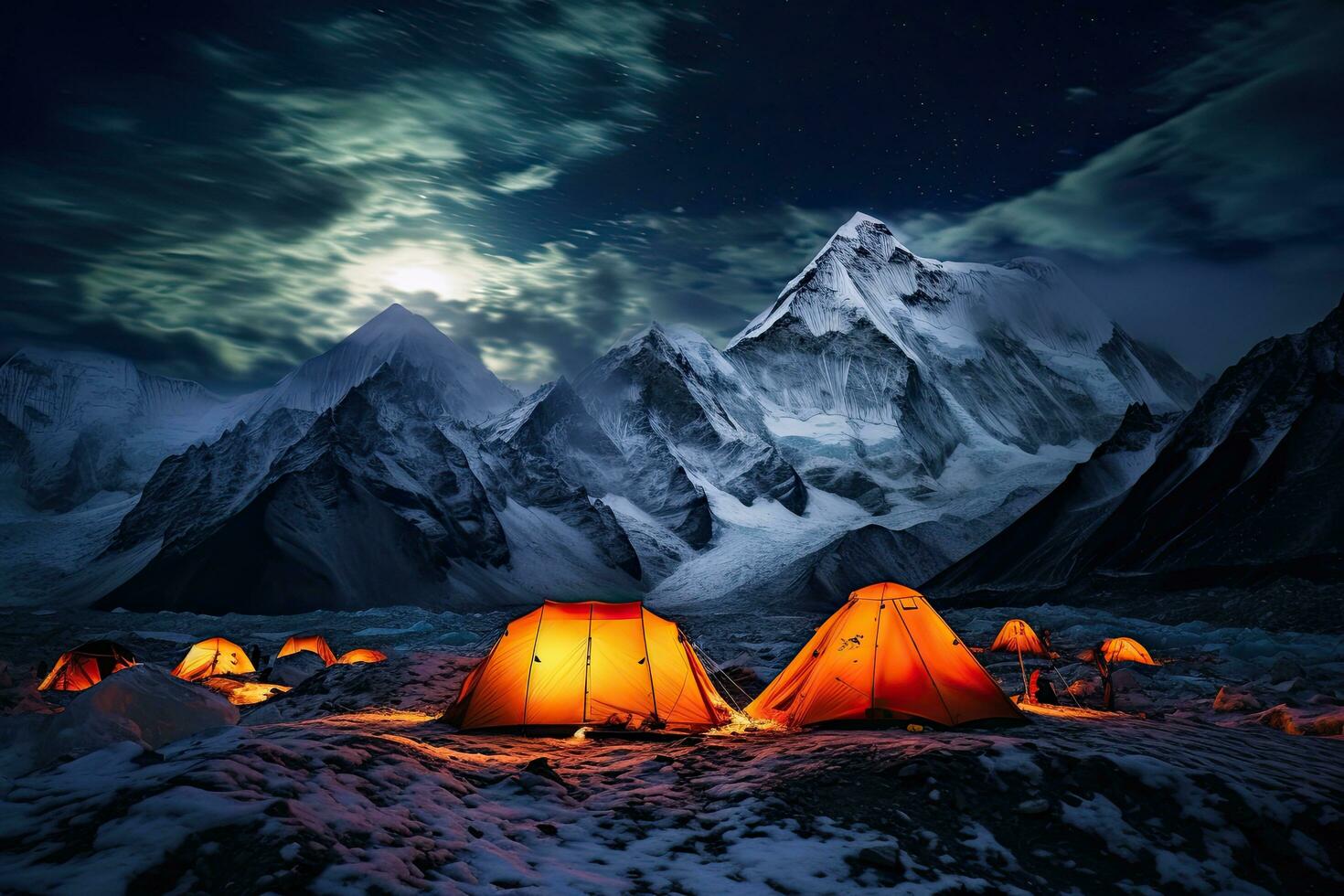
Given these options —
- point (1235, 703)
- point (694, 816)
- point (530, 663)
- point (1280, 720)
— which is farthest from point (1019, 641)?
point (694, 816)

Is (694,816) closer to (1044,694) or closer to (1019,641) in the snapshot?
(1044,694)

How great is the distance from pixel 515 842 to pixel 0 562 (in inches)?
6524

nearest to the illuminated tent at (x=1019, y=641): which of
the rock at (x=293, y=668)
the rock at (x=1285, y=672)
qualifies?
the rock at (x=1285, y=672)

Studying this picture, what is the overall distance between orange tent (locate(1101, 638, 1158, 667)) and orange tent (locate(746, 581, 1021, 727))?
52.1ft

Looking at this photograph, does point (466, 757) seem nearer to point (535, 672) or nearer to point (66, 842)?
point (535, 672)

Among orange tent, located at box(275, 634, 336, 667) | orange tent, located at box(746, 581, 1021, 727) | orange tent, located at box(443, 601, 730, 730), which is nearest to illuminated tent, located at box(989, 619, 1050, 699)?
orange tent, located at box(746, 581, 1021, 727)

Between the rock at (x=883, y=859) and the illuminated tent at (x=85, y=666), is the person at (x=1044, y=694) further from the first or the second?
the illuminated tent at (x=85, y=666)

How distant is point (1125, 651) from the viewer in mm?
26500

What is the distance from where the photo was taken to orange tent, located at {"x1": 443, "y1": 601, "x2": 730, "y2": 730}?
13.6 metres

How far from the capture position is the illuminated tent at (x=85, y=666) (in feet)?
78.3

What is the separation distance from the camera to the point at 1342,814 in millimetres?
7285

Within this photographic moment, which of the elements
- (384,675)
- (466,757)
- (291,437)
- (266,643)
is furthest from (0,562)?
(466,757)

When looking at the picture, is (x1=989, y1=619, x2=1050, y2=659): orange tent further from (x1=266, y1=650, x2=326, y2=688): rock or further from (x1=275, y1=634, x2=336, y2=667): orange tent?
(x1=275, y1=634, x2=336, y2=667): orange tent

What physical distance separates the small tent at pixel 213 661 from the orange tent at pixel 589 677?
18987 mm
